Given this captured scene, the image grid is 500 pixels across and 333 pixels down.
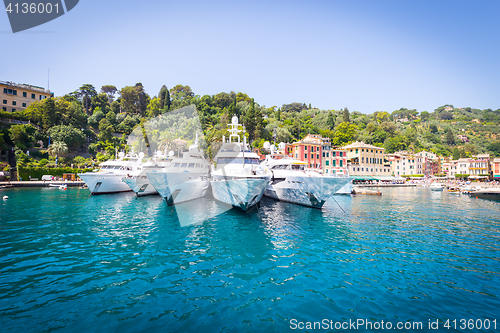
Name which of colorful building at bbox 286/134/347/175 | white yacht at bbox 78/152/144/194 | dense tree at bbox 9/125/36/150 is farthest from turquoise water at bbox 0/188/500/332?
colorful building at bbox 286/134/347/175

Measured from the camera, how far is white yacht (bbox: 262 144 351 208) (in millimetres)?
18641

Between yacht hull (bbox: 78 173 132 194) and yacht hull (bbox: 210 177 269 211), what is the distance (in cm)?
1969

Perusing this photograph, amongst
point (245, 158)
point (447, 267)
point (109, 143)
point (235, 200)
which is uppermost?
point (109, 143)

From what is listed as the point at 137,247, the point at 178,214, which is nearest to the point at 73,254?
the point at 137,247

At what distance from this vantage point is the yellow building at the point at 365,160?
6944cm

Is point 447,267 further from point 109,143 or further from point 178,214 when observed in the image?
point 109,143

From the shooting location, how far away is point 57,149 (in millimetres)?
50094

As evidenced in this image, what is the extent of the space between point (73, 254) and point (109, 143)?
6076 centimetres

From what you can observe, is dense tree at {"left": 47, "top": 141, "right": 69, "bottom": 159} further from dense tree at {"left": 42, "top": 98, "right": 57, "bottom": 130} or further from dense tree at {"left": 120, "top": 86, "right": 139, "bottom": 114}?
dense tree at {"left": 120, "top": 86, "right": 139, "bottom": 114}

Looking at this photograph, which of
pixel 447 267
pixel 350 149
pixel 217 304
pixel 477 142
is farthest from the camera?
pixel 477 142

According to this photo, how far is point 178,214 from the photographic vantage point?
18875 mm

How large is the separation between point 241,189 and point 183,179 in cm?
692

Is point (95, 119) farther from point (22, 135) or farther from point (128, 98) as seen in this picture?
point (128, 98)

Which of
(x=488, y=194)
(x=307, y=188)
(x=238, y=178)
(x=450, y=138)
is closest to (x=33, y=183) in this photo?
(x=238, y=178)
